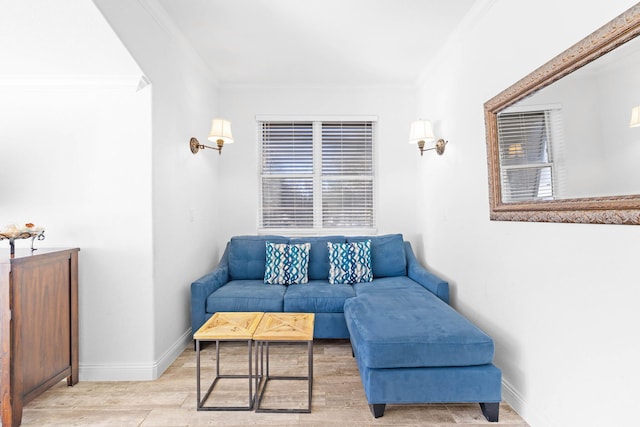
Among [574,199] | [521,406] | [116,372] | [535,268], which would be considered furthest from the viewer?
[116,372]

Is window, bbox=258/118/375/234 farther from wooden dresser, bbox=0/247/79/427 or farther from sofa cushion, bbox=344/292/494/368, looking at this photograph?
wooden dresser, bbox=0/247/79/427

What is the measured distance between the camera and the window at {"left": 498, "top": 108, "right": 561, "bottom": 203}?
165cm

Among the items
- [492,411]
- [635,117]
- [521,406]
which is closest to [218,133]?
[635,117]

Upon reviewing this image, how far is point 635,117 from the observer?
120 cm

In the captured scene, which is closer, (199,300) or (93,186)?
(93,186)

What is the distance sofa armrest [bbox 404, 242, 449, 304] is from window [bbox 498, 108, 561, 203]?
103 cm

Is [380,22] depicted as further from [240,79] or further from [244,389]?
[244,389]

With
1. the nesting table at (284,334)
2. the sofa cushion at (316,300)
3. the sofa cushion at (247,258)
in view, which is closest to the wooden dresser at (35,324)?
the nesting table at (284,334)

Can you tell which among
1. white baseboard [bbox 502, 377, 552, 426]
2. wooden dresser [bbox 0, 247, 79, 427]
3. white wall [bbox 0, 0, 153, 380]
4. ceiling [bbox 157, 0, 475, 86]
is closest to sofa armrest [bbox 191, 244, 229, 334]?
white wall [bbox 0, 0, 153, 380]

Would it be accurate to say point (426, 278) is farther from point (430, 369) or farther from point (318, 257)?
point (430, 369)

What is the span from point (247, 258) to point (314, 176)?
1285mm

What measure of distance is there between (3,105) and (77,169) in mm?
669

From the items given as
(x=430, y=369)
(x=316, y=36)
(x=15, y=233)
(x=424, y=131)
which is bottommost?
(x=430, y=369)

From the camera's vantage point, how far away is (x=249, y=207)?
3.87 meters
